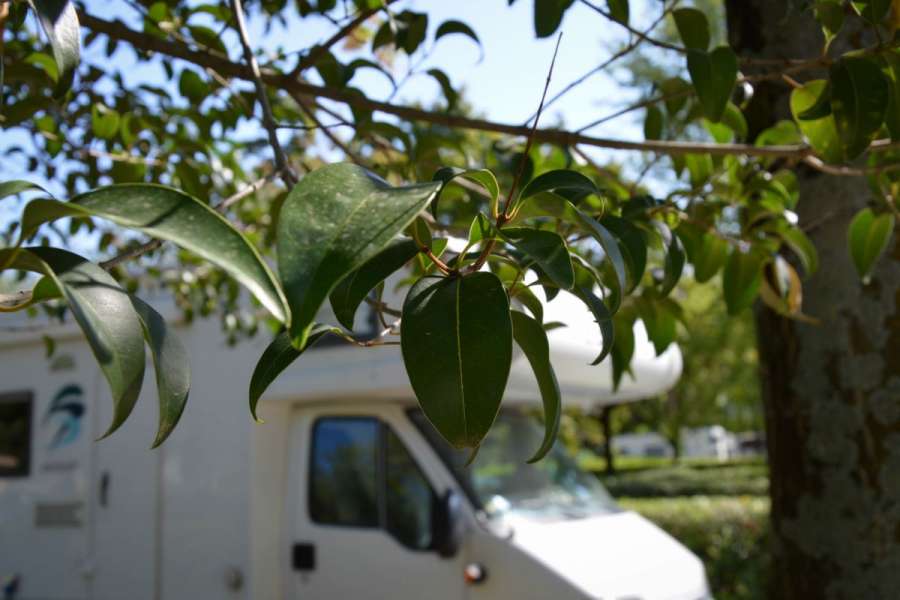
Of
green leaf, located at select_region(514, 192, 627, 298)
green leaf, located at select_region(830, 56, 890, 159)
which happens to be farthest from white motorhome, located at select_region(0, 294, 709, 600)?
green leaf, located at select_region(514, 192, 627, 298)

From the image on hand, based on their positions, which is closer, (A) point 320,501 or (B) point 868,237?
(B) point 868,237

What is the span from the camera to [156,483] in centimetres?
543

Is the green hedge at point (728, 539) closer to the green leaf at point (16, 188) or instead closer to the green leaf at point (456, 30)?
the green leaf at point (456, 30)

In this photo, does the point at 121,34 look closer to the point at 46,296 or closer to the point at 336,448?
the point at 46,296

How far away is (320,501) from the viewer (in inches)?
203

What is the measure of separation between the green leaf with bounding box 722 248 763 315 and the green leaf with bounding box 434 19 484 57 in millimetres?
849

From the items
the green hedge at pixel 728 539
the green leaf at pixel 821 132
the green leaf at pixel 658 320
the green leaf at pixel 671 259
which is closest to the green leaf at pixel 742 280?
the green leaf at pixel 658 320

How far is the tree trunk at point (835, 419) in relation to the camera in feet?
9.45

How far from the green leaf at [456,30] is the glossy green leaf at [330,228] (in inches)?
61.6

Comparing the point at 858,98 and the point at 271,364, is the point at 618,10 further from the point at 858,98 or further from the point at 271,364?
the point at 271,364

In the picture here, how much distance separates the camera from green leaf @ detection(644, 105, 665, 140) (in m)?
2.38

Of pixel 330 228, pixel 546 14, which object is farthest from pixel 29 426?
pixel 330 228

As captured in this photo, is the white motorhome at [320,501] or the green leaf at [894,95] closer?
the green leaf at [894,95]

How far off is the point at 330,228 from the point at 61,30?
1.80 feet
